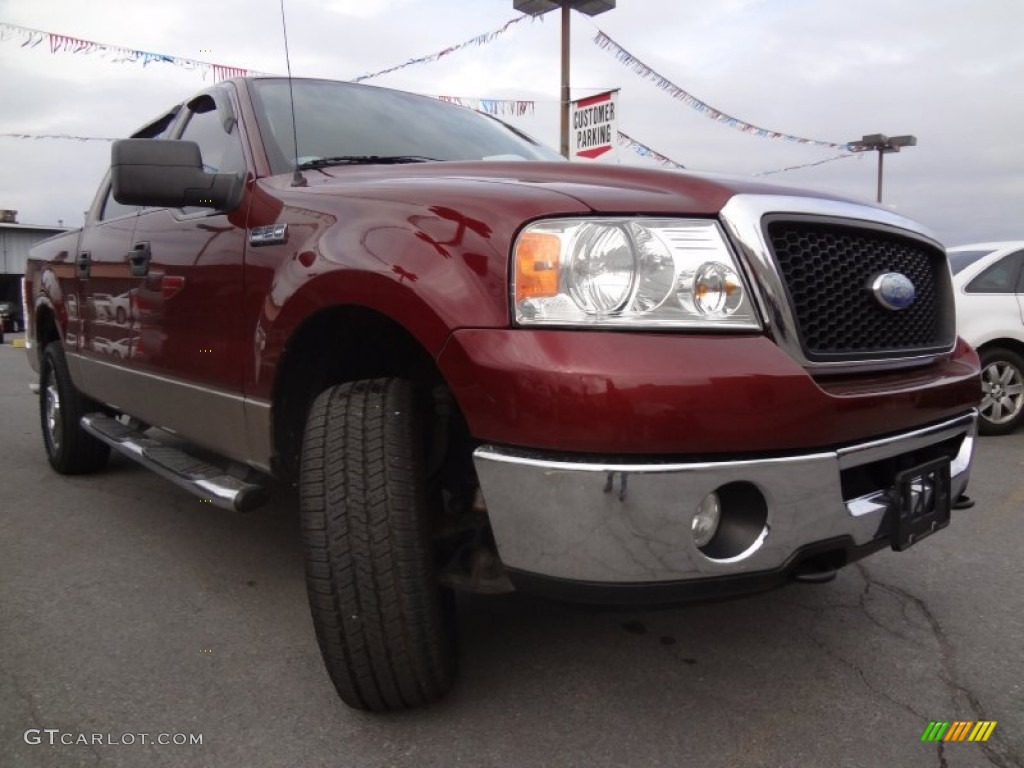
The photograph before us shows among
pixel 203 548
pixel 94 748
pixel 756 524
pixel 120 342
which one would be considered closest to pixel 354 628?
pixel 94 748

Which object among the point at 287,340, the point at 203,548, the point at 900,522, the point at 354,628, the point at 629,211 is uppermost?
the point at 629,211

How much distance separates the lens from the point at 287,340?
2203 millimetres

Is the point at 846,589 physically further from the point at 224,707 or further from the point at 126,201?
the point at 126,201

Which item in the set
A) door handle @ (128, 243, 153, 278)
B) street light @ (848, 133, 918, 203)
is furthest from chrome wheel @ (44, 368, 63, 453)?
street light @ (848, 133, 918, 203)

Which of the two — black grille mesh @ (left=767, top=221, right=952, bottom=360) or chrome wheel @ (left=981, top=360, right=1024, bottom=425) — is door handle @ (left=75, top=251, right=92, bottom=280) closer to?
black grille mesh @ (left=767, top=221, right=952, bottom=360)

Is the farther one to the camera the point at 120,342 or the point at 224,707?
the point at 120,342

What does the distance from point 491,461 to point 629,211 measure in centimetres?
62

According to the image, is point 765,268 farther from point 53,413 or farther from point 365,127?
point 53,413

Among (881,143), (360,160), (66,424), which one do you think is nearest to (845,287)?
(360,160)

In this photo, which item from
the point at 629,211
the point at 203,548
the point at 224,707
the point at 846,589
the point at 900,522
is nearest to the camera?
the point at 629,211

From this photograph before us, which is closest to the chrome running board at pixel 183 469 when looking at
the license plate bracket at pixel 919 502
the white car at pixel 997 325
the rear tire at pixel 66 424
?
the rear tire at pixel 66 424

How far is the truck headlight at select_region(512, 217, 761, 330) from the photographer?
165 cm

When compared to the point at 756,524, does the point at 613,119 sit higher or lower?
higher

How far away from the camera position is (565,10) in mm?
9883
